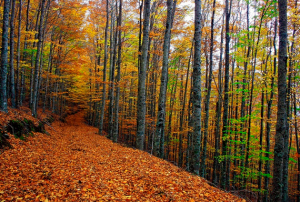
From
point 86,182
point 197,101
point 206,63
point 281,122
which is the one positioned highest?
point 206,63

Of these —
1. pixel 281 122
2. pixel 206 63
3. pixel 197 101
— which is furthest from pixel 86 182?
pixel 206 63

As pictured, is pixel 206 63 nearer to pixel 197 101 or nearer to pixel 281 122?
pixel 197 101

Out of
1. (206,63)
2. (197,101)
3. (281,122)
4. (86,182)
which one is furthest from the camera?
(206,63)

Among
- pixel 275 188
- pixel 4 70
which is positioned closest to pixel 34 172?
pixel 4 70

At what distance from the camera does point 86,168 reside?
474cm

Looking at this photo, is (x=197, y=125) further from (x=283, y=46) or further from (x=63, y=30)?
(x=63, y=30)

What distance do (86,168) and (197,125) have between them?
3943 mm

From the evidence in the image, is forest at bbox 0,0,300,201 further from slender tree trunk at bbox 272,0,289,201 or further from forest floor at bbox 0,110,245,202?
forest floor at bbox 0,110,245,202

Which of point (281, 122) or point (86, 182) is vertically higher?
point (281, 122)

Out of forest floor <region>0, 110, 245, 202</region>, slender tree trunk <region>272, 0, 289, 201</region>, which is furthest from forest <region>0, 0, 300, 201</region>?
forest floor <region>0, 110, 245, 202</region>

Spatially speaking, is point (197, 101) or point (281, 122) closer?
point (281, 122)

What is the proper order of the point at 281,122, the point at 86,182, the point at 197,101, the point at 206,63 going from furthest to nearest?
the point at 206,63
the point at 197,101
the point at 281,122
the point at 86,182

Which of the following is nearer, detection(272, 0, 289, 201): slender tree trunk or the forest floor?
the forest floor

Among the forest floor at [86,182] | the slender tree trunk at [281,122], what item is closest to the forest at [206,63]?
the slender tree trunk at [281,122]
